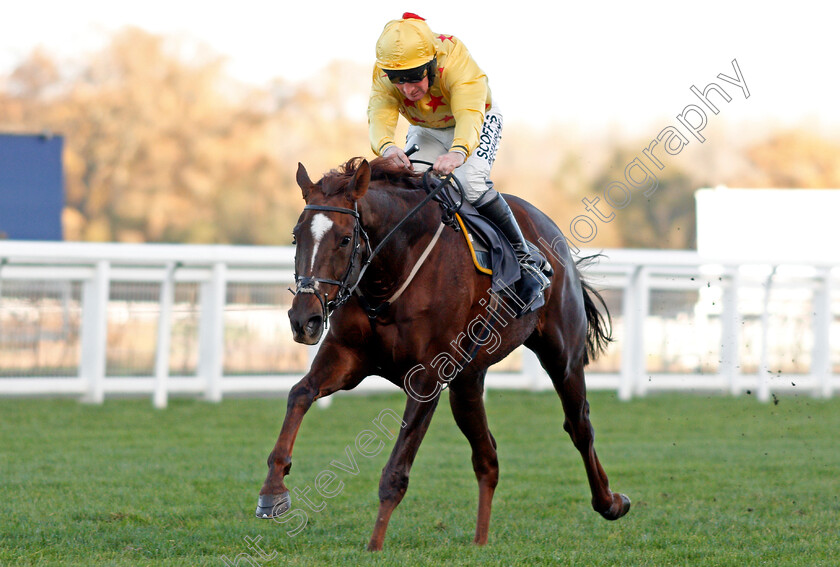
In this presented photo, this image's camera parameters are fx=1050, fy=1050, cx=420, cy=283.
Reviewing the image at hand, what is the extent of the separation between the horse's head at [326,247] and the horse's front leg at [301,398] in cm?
42

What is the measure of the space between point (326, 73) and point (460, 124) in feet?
104

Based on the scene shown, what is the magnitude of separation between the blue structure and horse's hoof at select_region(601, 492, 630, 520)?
10.2 meters

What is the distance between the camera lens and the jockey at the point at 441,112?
4481 millimetres

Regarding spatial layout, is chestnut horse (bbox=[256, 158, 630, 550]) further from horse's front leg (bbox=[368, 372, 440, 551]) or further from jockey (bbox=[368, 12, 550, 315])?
jockey (bbox=[368, 12, 550, 315])

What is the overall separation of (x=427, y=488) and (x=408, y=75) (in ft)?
9.53

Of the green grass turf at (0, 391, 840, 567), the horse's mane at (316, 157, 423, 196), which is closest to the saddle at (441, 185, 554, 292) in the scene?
the horse's mane at (316, 157, 423, 196)

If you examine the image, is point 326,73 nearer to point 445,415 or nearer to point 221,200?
point 221,200

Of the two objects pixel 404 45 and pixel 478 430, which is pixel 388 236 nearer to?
pixel 404 45

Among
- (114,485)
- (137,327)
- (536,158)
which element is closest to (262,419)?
(137,327)

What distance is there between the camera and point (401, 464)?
14.5 ft

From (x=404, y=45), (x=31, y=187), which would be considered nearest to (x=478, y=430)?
(x=404, y=45)

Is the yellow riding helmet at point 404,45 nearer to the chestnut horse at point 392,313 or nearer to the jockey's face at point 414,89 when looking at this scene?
the jockey's face at point 414,89

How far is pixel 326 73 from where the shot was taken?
117 ft

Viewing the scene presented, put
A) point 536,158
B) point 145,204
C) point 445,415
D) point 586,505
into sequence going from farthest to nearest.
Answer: point 536,158, point 145,204, point 445,415, point 586,505
